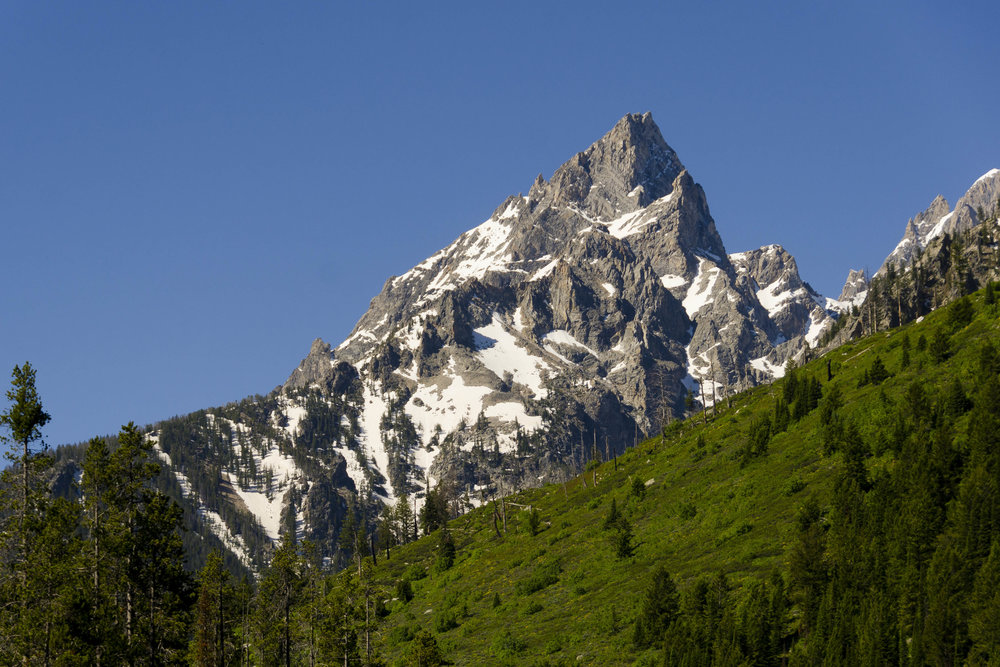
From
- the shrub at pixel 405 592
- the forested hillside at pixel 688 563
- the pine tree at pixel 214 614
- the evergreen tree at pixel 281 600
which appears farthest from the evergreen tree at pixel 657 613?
the shrub at pixel 405 592

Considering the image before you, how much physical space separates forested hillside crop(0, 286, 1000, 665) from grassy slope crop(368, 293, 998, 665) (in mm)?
266

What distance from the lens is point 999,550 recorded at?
39812 mm

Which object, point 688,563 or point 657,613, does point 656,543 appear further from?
point 657,613

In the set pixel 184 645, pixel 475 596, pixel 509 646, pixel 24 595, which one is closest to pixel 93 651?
pixel 24 595

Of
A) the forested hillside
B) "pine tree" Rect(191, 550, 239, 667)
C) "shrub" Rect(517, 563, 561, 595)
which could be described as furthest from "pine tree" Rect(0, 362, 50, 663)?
"shrub" Rect(517, 563, 561, 595)

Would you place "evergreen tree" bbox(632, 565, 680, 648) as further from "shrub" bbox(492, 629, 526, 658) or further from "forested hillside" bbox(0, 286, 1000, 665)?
"shrub" bbox(492, 629, 526, 658)

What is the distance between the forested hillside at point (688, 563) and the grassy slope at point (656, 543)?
266mm

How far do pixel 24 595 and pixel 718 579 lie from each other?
3689 centimetres

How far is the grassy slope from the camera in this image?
59.0 meters

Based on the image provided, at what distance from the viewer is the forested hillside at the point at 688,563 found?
39.8m

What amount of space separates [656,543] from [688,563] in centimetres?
918

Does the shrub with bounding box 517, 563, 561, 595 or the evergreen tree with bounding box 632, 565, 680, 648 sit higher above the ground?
the shrub with bounding box 517, 563, 561, 595

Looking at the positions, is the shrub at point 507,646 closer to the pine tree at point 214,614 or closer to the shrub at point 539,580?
the shrub at point 539,580

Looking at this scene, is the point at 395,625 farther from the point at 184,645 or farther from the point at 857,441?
the point at 857,441
